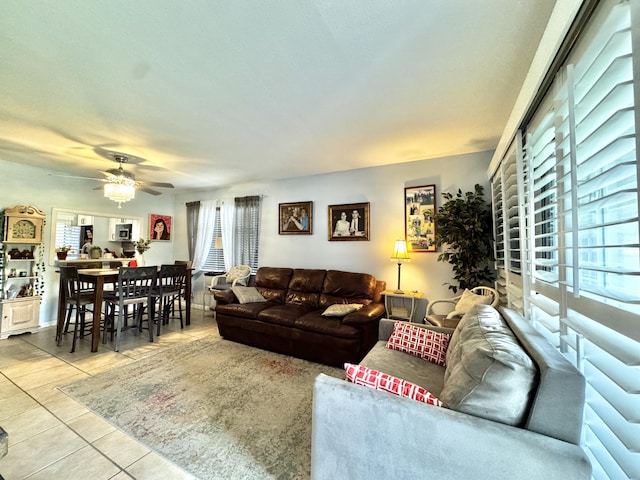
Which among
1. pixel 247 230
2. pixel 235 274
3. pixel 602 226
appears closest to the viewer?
pixel 602 226

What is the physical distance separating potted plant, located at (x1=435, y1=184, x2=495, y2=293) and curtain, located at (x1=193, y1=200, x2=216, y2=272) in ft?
14.3

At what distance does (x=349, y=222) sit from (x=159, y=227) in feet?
14.3

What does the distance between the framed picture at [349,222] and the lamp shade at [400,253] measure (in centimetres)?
60

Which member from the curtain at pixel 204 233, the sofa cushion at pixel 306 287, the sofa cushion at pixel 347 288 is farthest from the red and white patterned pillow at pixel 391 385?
the curtain at pixel 204 233

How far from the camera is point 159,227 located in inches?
226

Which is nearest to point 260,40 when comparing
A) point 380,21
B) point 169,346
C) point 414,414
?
point 380,21

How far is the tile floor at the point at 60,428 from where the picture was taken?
1.50 m

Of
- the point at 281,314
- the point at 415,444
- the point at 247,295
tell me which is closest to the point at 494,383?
the point at 415,444

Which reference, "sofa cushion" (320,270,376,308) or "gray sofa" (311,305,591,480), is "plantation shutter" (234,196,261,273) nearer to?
"sofa cushion" (320,270,376,308)

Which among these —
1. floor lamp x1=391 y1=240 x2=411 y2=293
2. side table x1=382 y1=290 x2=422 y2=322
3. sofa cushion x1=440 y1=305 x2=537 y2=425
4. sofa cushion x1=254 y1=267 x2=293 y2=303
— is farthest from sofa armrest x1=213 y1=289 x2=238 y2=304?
sofa cushion x1=440 y1=305 x2=537 y2=425

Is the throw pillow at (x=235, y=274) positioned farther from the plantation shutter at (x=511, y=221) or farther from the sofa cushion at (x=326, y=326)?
the plantation shutter at (x=511, y=221)

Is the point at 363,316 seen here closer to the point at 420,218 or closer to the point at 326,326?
the point at 326,326

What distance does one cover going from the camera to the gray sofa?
3.01 ft

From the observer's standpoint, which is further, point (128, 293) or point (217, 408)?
Result: point (128, 293)
